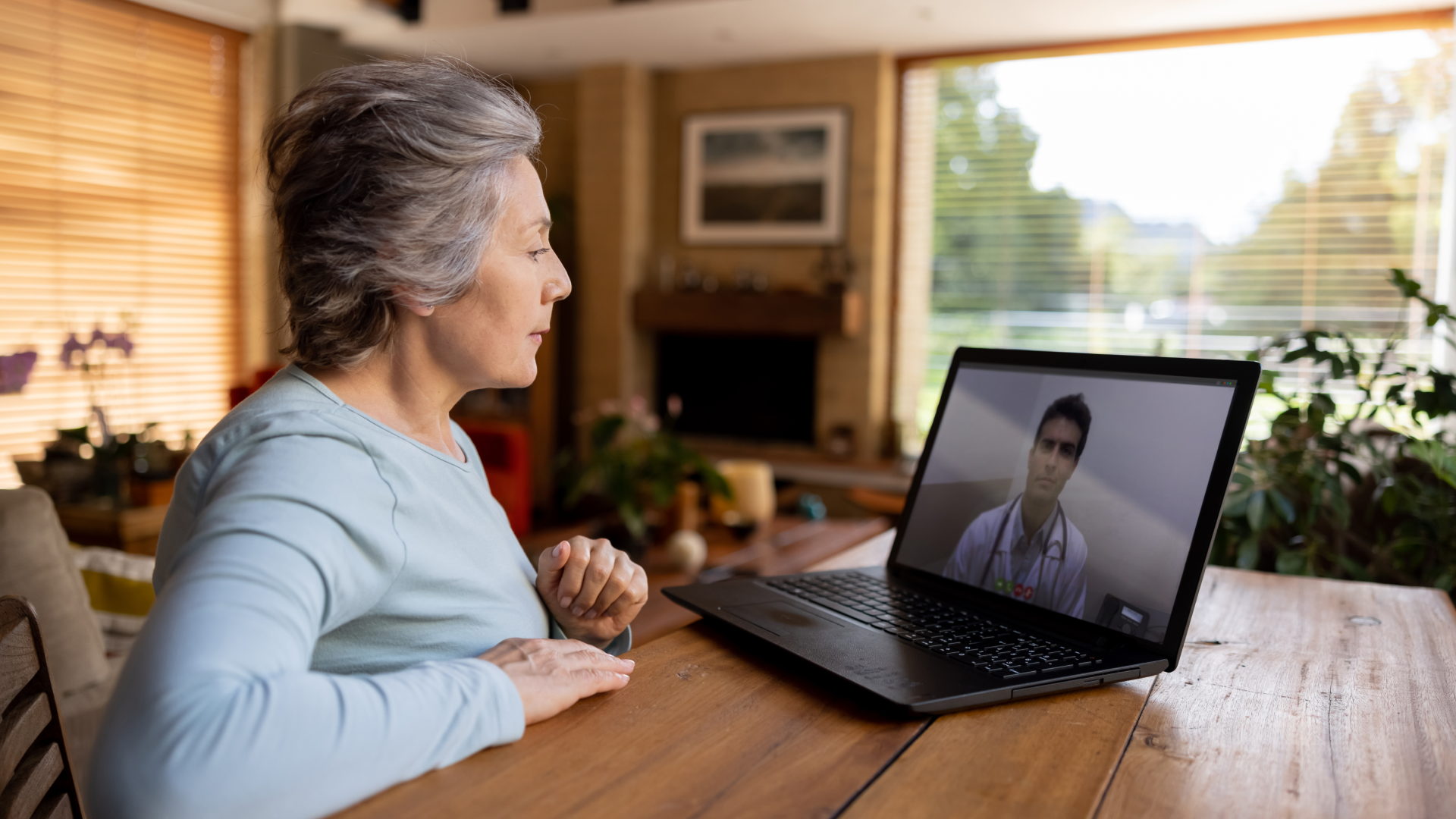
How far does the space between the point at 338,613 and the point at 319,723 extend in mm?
120

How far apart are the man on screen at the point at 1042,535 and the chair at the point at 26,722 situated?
0.83 meters

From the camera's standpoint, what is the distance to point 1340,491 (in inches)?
62.5

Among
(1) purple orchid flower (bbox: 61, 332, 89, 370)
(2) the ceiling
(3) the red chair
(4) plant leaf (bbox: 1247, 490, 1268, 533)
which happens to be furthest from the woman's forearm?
(2) the ceiling

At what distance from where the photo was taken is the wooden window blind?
4.24 metres

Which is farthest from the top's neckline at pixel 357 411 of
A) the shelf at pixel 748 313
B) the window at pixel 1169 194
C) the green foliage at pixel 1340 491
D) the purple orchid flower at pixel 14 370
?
the shelf at pixel 748 313

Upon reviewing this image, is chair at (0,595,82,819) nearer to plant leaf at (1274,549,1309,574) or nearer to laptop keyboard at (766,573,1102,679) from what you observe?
laptop keyboard at (766,573,1102,679)

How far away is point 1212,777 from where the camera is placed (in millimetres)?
629

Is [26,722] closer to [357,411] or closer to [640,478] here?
[357,411]

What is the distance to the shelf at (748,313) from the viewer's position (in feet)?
16.6

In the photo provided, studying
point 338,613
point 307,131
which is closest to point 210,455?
point 338,613

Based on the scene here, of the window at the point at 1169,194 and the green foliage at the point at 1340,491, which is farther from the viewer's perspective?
the window at the point at 1169,194

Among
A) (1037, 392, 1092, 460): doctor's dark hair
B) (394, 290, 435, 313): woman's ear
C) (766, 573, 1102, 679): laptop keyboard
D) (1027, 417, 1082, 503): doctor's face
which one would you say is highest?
(394, 290, 435, 313): woman's ear

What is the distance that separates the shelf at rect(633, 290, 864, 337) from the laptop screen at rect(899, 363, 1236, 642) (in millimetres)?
4040

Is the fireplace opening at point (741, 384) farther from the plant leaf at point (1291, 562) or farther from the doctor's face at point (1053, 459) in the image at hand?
the doctor's face at point (1053, 459)
